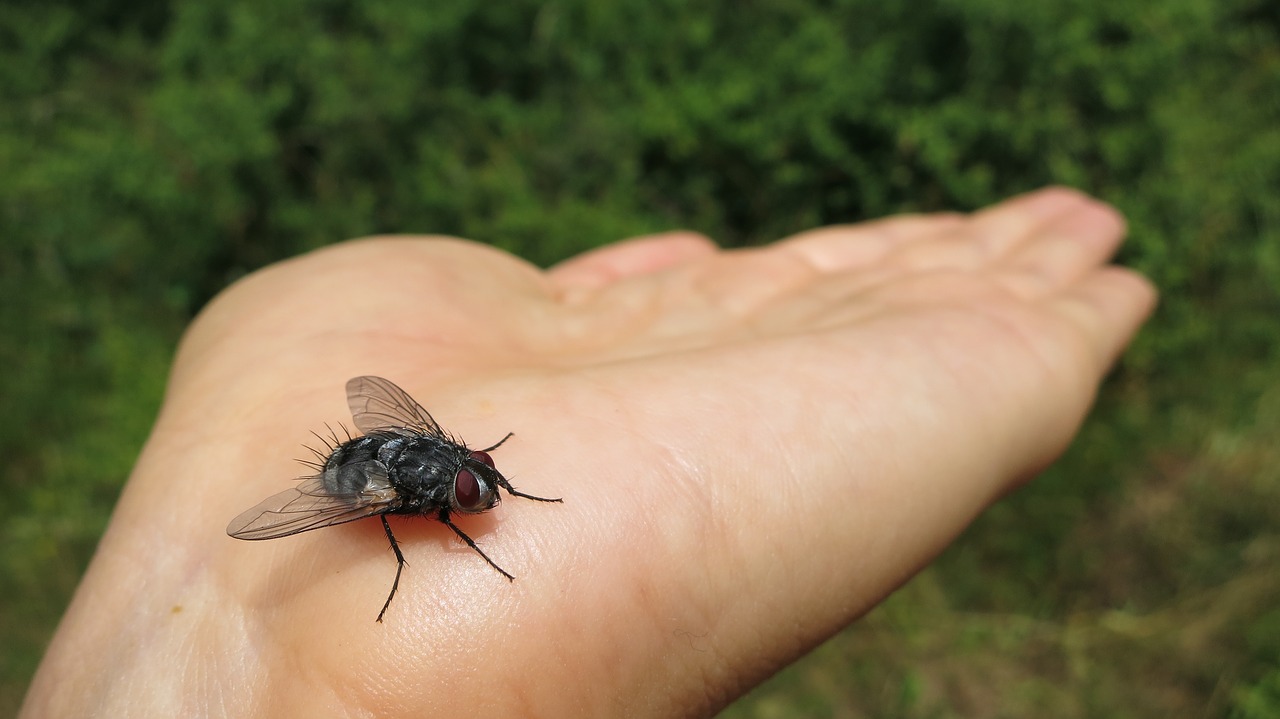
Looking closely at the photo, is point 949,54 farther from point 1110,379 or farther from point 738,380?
point 738,380

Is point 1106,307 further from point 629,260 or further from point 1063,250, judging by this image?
Result: point 629,260

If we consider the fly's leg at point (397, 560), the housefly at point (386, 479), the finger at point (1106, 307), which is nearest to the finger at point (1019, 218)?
the finger at point (1106, 307)

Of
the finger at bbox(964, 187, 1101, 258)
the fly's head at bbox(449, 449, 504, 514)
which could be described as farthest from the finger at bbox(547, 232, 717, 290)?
the fly's head at bbox(449, 449, 504, 514)

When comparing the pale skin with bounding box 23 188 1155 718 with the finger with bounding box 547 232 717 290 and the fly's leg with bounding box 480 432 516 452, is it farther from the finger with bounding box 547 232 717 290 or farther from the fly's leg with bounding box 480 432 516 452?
the finger with bounding box 547 232 717 290

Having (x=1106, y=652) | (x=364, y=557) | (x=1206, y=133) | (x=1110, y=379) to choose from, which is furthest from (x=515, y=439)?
(x=1206, y=133)

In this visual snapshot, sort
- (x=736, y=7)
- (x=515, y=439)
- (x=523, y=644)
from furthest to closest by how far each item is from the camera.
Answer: (x=736, y=7) → (x=515, y=439) → (x=523, y=644)

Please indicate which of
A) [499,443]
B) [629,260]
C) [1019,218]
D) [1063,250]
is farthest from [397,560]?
[1019,218]
